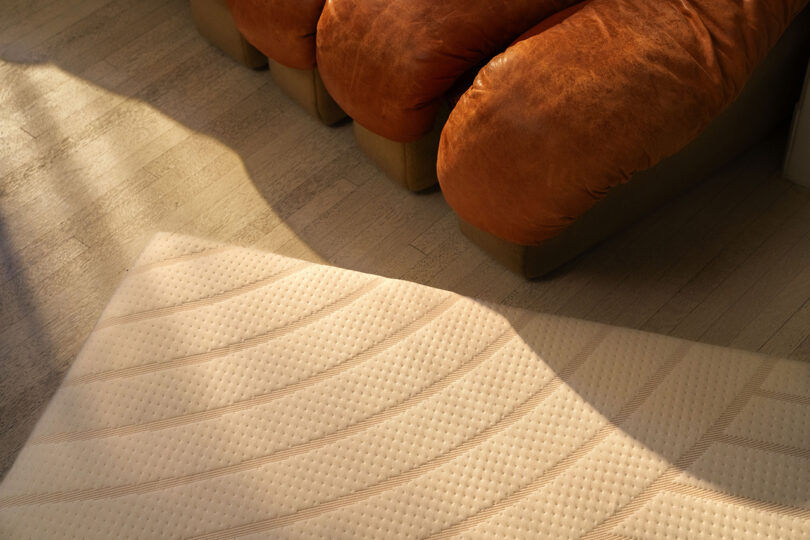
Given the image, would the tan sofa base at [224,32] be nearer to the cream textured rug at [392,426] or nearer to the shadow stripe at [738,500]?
the cream textured rug at [392,426]

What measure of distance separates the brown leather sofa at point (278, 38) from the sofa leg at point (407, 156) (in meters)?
0.15

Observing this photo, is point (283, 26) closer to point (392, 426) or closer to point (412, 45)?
point (412, 45)

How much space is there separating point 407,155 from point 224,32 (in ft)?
2.34

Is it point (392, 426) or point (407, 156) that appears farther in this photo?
point (407, 156)

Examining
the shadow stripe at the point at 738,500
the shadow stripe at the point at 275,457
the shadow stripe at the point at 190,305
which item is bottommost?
the shadow stripe at the point at 738,500

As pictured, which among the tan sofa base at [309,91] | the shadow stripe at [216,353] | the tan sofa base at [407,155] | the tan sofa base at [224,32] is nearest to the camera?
the shadow stripe at [216,353]

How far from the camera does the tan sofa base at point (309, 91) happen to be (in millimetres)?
2135

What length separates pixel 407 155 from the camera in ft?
6.48

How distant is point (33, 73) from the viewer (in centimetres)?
241

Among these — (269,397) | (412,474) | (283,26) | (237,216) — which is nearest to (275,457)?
(269,397)

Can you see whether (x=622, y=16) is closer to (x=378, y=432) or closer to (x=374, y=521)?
(x=378, y=432)

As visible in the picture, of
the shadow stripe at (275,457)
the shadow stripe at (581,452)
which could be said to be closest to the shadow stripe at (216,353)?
the shadow stripe at (275,457)

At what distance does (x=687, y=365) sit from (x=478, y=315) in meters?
0.40

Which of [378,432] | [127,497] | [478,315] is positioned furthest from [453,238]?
[127,497]
